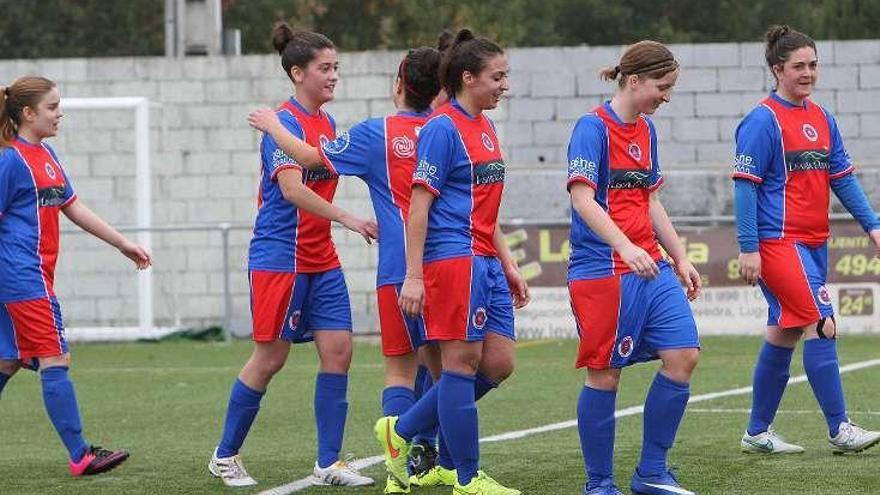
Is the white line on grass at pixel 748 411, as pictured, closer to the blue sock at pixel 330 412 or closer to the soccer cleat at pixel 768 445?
the soccer cleat at pixel 768 445

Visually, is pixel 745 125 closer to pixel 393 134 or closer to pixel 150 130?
pixel 393 134

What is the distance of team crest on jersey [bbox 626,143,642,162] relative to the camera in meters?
7.29

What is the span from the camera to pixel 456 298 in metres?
7.31

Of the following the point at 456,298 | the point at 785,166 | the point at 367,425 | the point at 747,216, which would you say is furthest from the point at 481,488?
the point at 367,425

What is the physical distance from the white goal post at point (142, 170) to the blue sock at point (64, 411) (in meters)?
10.1

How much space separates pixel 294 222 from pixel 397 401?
906 millimetres

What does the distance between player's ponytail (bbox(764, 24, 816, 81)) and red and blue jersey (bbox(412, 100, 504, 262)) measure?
6.29 ft

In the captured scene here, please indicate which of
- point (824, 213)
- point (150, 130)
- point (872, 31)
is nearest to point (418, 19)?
point (872, 31)

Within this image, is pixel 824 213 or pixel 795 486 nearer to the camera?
pixel 795 486

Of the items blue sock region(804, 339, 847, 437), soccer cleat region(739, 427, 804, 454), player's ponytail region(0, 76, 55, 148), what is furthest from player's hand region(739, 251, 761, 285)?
player's ponytail region(0, 76, 55, 148)

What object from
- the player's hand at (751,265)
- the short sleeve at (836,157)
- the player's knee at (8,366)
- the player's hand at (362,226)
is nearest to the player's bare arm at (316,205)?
the player's hand at (362,226)

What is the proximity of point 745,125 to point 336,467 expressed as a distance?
98.1 inches

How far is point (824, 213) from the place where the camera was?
→ 881 cm

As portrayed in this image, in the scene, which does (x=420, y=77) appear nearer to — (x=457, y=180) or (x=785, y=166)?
(x=457, y=180)
